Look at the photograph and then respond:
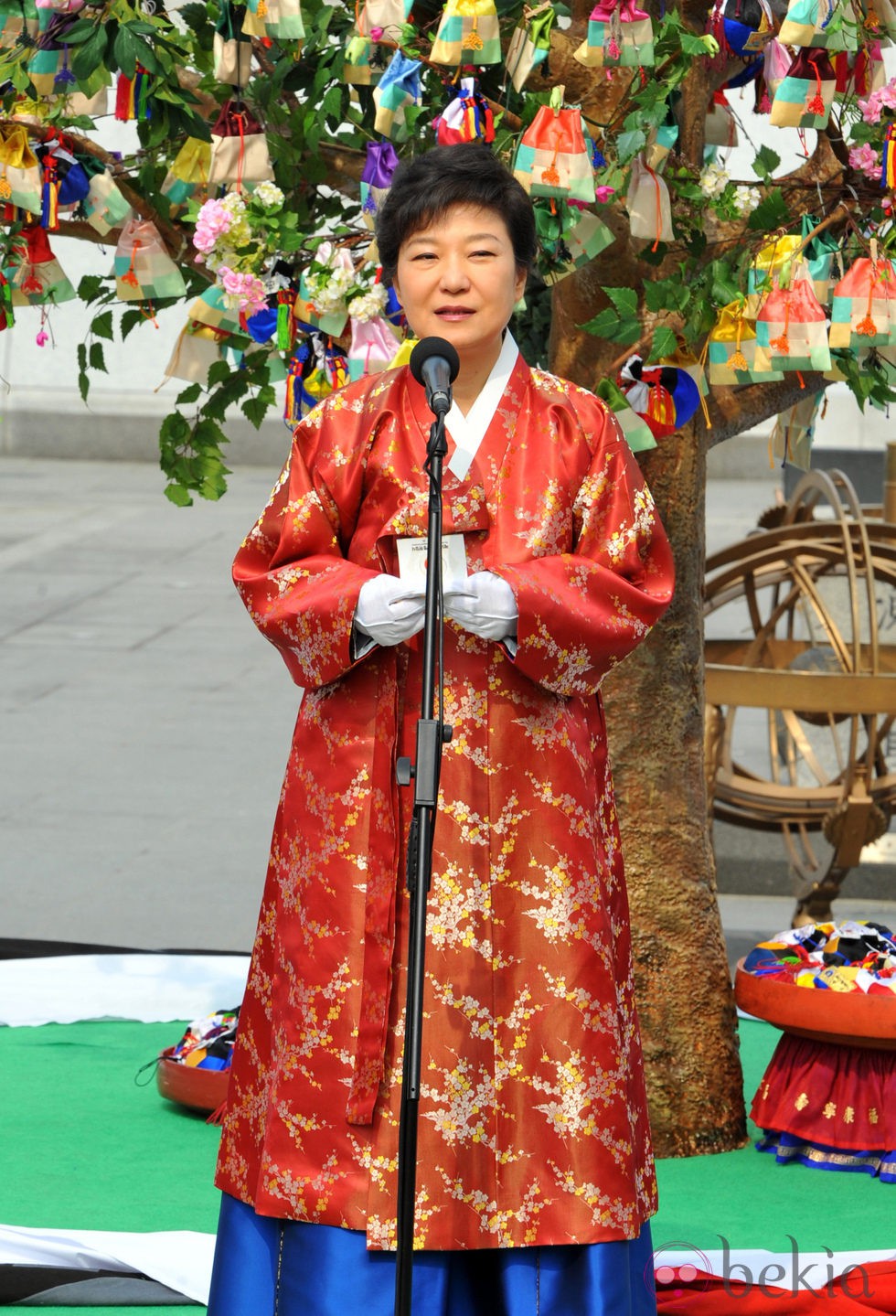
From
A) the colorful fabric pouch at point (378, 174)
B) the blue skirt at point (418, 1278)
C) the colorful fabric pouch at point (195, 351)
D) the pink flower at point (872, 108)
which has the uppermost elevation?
the pink flower at point (872, 108)

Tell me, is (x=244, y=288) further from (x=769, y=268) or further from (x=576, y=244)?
(x=769, y=268)

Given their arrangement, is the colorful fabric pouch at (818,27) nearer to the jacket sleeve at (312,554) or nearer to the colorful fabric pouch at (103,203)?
the jacket sleeve at (312,554)

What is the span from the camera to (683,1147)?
3.69 m

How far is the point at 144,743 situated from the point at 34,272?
155 inches

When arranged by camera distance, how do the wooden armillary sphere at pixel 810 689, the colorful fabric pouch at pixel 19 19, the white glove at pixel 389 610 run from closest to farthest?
1. the white glove at pixel 389 610
2. the colorful fabric pouch at pixel 19 19
3. the wooden armillary sphere at pixel 810 689

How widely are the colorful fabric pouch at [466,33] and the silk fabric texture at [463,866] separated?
738mm

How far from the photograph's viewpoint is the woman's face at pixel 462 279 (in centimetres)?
238

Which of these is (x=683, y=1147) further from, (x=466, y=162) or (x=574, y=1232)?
(x=466, y=162)

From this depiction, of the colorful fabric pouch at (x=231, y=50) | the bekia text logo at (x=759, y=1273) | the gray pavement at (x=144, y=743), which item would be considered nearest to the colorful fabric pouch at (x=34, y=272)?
the colorful fabric pouch at (x=231, y=50)

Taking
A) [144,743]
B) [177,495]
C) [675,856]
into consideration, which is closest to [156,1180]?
[675,856]

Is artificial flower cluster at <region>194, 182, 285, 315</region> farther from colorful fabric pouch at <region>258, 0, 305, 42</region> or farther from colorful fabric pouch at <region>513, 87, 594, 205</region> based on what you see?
colorful fabric pouch at <region>513, 87, 594, 205</region>

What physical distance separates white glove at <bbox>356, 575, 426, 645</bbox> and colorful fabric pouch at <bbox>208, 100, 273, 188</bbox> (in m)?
1.25

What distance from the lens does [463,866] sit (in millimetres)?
2326

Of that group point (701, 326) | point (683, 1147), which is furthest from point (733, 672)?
point (701, 326)
